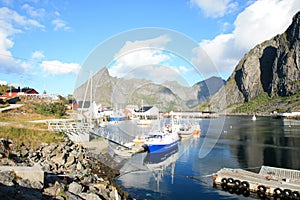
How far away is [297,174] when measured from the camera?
21250 millimetres

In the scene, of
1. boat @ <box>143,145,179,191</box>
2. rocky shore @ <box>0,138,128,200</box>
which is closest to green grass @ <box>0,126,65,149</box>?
rocky shore @ <box>0,138,128,200</box>

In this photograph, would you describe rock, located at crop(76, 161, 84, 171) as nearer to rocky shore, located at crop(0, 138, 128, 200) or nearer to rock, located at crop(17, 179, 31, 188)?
rocky shore, located at crop(0, 138, 128, 200)

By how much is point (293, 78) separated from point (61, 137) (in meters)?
175

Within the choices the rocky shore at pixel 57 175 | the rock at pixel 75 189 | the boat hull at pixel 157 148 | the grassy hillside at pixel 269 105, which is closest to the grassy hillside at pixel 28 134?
the rocky shore at pixel 57 175

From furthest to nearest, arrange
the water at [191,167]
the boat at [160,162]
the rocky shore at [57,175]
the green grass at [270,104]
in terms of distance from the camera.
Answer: the green grass at [270,104]
the boat at [160,162]
the water at [191,167]
the rocky shore at [57,175]

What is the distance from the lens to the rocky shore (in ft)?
32.5

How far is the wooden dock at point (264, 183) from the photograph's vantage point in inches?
739

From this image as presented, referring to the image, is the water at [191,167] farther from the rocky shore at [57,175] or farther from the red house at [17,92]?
the red house at [17,92]

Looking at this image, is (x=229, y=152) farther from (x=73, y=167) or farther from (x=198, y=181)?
(x=73, y=167)

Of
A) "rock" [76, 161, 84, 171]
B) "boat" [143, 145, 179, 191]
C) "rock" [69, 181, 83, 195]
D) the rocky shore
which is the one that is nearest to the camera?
the rocky shore

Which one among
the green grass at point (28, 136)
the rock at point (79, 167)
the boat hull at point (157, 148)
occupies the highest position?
the green grass at point (28, 136)

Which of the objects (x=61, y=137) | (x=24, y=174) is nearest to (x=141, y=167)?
(x=61, y=137)

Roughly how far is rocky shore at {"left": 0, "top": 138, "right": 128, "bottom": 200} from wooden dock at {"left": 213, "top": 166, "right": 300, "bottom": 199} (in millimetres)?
8785

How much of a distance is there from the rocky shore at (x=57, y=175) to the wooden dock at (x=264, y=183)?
8785mm
